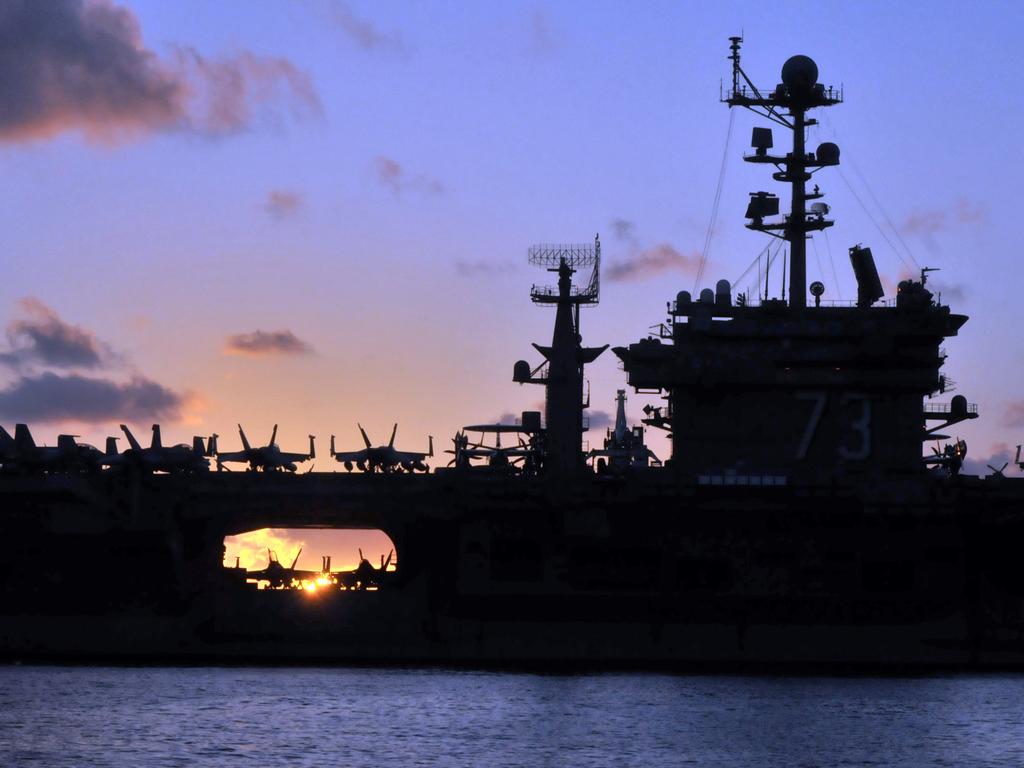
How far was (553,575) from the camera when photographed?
124 ft

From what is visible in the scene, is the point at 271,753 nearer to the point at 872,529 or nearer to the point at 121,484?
the point at 121,484

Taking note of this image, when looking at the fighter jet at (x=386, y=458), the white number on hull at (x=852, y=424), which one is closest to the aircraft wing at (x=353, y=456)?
the fighter jet at (x=386, y=458)

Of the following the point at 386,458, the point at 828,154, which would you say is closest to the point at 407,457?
the point at 386,458

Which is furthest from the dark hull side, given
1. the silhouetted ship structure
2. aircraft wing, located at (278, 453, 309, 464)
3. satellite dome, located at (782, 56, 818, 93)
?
satellite dome, located at (782, 56, 818, 93)

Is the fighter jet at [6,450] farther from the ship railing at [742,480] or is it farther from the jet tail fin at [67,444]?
the ship railing at [742,480]

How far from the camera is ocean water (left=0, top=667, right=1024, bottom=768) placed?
29375mm

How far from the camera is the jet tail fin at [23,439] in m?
40.2

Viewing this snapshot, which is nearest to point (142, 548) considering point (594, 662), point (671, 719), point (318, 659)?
point (318, 659)

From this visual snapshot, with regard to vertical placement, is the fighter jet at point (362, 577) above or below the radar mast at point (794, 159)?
below

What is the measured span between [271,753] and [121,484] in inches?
404

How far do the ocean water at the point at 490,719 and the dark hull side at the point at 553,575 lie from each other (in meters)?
0.77

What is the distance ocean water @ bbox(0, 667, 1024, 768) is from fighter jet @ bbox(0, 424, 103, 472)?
157 inches

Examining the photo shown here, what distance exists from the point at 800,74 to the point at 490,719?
15253 millimetres

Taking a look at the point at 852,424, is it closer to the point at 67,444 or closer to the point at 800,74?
the point at 800,74
